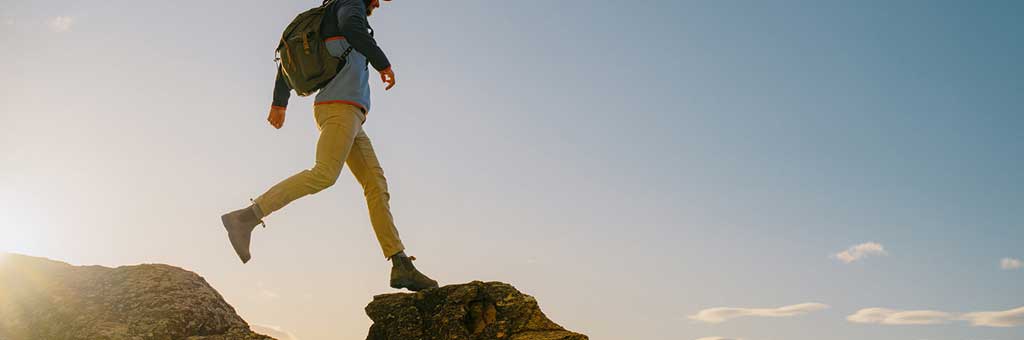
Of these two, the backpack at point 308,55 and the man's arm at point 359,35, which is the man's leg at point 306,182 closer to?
the backpack at point 308,55

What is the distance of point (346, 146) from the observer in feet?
24.4

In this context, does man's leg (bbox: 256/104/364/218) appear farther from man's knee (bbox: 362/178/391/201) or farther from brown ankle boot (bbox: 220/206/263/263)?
man's knee (bbox: 362/178/391/201)

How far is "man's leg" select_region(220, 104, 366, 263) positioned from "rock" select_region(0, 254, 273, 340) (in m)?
0.67

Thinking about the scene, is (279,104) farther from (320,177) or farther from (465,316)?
(465,316)

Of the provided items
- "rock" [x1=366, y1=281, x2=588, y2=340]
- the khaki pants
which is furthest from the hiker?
"rock" [x1=366, y1=281, x2=588, y2=340]

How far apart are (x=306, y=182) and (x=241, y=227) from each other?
30.5 inches

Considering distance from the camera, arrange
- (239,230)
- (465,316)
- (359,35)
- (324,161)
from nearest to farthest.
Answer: (465,316) → (239,230) → (324,161) → (359,35)

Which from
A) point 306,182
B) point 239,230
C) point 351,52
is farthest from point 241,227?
point 351,52

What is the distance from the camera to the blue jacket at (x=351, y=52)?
7492 millimetres

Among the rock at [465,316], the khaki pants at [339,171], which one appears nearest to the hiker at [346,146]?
the khaki pants at [339,171]

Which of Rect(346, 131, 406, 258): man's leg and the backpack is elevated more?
the backpack

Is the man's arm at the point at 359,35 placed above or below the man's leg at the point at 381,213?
above

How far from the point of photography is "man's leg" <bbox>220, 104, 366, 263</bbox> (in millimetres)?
7207

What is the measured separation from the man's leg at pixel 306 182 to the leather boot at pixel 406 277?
1.10 meters
